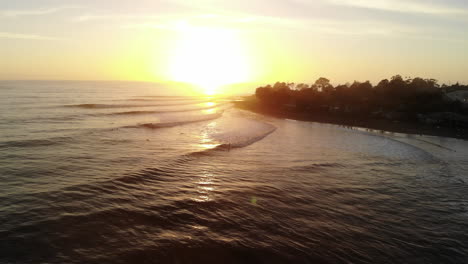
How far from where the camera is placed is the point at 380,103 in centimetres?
6738

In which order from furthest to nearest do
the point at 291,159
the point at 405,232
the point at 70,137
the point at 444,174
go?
the point at 70,137 → the point at 291,159 → the point at 444,174 → the point at 405,232

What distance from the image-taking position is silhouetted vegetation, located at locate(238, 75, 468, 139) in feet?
183

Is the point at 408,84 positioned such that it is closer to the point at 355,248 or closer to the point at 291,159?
the point at 291,159

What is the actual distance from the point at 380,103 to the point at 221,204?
6279cm

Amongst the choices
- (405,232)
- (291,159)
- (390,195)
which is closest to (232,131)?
(291,159)

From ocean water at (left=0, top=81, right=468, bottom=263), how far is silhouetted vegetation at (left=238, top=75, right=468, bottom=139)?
30779 millimetres

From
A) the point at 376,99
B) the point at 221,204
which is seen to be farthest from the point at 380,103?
the point at 221,204

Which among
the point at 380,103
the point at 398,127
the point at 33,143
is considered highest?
the point at 380,103

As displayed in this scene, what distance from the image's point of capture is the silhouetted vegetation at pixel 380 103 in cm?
5574

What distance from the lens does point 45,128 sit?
3350 centimetres

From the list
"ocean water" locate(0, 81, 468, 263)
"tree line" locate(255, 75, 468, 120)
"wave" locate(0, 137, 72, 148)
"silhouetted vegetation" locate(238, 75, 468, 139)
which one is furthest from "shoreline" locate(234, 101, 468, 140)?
"wave" locate(0, 137, 72, 148)

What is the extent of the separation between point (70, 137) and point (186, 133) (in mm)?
12589

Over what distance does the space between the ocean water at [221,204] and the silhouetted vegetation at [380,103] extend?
101ft

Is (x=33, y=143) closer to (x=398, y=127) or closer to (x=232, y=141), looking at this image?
(x=232, y=141)
